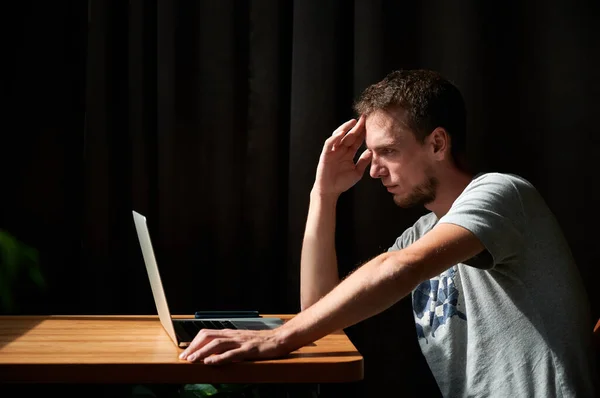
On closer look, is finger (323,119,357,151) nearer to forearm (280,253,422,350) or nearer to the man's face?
the man's face

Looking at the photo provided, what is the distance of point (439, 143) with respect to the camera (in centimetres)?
182

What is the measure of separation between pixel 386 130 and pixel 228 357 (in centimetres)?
75

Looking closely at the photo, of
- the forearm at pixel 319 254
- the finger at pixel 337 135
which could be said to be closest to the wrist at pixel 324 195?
the forearm at pixel 319 254

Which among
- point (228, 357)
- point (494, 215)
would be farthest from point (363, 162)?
point (228, 357)

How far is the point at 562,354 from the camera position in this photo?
154 cm

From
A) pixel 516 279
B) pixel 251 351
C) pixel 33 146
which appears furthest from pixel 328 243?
pixel 33 146

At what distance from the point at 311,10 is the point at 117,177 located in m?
0.72

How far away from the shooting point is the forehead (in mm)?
1827

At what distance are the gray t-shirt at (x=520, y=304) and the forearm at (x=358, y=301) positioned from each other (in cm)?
15

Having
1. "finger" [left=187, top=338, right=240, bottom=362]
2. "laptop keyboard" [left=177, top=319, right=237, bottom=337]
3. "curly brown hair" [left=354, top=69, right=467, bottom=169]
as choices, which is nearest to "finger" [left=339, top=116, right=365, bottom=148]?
"curly brown hair" [left=354, top=69, right=467, bottom=169]

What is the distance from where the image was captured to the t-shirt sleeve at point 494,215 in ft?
4.80

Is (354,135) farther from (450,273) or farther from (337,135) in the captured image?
(450,273)

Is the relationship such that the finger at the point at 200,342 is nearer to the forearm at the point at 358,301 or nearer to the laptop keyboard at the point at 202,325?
the forearm at the point at 358,301

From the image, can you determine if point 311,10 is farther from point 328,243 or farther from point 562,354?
point 562,354
